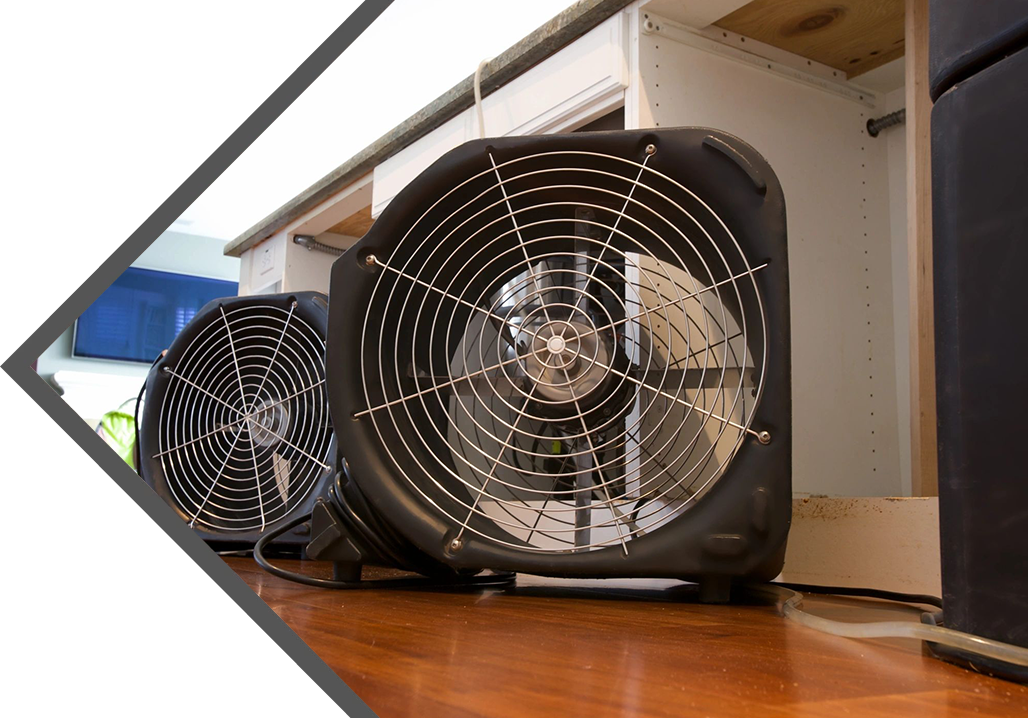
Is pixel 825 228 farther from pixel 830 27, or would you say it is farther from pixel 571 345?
pixel 571 345

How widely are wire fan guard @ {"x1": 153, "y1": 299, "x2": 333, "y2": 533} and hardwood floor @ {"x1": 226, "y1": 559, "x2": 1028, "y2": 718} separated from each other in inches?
17.0

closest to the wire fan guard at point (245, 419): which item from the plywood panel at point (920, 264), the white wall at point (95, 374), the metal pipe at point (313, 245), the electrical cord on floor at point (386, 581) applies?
the electrical cord on floor at point (386, 581)

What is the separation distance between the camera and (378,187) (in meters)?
1.86

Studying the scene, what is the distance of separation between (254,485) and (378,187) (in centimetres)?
85

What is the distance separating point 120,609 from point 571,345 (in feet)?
1.67

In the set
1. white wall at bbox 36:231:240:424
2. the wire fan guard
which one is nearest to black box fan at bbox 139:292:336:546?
the wire fan guard

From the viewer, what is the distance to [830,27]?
49.3 inches

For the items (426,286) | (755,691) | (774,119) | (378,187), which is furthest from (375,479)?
(378,187)

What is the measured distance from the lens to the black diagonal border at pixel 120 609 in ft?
0.94

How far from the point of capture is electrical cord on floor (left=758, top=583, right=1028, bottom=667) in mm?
416

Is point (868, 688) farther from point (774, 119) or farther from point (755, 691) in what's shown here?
point (774, 119)

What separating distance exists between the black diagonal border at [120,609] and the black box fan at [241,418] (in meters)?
0.62

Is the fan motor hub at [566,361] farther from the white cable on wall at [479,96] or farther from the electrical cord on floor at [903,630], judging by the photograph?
the white cable on wall at [479,96]

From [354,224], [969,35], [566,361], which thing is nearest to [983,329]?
[969,35]
